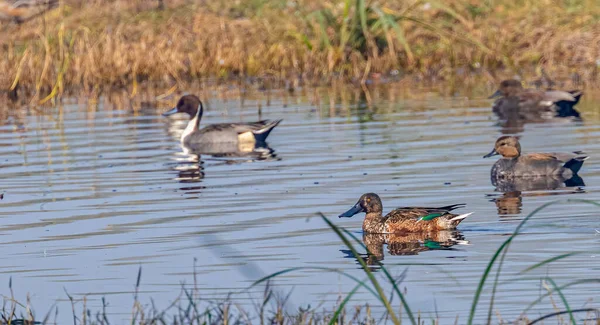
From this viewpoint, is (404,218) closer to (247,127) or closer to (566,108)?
(247,127)

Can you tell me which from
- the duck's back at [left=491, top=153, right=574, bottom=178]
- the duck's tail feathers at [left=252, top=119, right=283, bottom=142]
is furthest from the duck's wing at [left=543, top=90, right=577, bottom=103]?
the duck's back at [left=491, top=153, right=574, bottom=178]

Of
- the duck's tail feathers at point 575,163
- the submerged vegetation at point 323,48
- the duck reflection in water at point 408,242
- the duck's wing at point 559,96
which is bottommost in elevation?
the duck reflection in water at point 408,242

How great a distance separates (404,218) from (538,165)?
3.03 meters

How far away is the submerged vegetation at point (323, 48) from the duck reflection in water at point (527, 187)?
9836mm

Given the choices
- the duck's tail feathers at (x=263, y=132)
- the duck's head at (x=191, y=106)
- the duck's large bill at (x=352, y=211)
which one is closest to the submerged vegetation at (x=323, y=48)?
the duck's head at (x=191, y=106)

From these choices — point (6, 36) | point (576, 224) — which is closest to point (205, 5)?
point (6, 36)

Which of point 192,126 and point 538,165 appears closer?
point 538,165

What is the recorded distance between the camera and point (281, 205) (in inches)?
398

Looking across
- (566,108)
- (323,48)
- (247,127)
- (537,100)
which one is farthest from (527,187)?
(323,48)

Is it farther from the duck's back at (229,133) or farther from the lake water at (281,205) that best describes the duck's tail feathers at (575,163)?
the duck's back at (229,133)

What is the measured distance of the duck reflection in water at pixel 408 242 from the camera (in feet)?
26.9

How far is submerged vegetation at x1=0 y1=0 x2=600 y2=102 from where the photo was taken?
21578 mm

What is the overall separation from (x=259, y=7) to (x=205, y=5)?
6.11 feet

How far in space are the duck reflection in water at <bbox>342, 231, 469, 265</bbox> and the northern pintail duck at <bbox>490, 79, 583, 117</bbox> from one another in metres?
8.38
